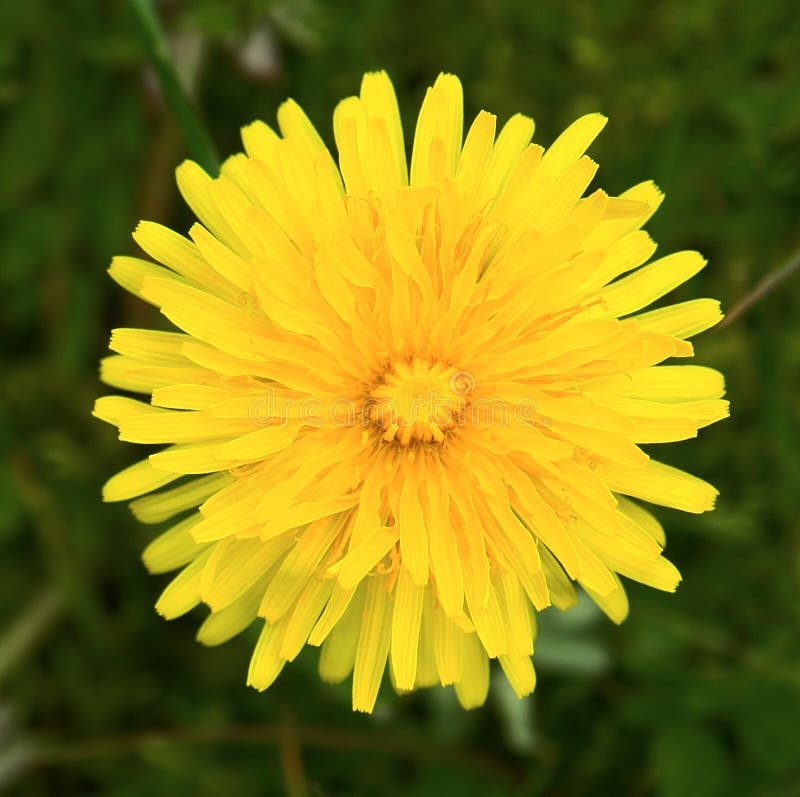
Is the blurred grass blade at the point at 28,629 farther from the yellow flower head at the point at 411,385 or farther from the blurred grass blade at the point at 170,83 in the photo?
the blurred grass blade at the point at 170,83

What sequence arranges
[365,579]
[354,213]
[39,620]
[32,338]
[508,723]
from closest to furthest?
1. [354,213]
2. [365,579]
3. [508,723]
4. [39,620]
5. [32,338]

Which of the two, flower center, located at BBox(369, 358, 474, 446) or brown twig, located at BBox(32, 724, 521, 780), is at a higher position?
flower center, located at BBox(369, 358, 474, 446)

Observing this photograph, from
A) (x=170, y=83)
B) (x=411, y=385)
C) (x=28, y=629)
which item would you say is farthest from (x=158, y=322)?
(x=411, y=385)

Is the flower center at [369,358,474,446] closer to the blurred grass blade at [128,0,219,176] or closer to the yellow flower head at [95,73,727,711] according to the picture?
the yellow flower head at [95,73,727,711]

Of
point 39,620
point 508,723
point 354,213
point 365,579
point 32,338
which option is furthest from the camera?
point 32,338

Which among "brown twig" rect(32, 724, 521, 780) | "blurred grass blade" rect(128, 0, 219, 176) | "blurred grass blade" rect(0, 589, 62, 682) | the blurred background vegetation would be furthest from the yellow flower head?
"blurred grass blade" rect(0, 589, 62, 682)

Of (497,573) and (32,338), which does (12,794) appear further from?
(497,573)

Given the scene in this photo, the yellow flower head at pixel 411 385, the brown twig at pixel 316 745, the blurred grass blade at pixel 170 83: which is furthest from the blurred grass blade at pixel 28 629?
the blurred grass blade at pixel 170 83

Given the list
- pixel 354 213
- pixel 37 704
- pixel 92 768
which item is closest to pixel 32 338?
pixel 37 704
